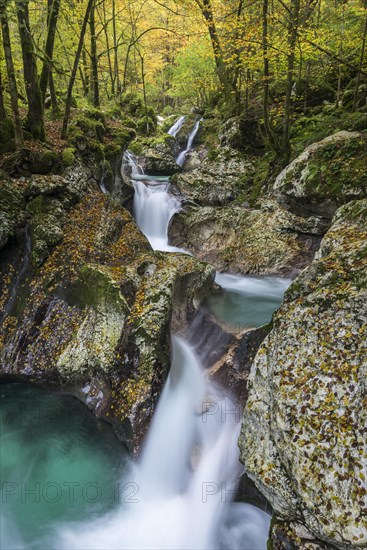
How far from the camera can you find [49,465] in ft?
17.6

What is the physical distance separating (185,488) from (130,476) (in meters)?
0.90

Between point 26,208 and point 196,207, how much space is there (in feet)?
20.3

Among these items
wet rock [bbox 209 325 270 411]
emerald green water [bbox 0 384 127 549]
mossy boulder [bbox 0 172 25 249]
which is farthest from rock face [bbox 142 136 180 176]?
emerald green water [bbox 0 384 127 549]

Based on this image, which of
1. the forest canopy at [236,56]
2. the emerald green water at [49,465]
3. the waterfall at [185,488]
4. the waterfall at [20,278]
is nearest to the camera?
the waterfall at [185,488]

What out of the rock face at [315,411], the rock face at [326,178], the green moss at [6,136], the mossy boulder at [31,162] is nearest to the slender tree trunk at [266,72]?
the rock face at [326,178]

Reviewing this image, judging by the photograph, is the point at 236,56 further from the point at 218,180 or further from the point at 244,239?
the point at 244,239

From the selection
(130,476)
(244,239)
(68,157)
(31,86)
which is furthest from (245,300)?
(31,86)

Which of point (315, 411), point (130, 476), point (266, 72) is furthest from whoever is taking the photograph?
point (266, 72)

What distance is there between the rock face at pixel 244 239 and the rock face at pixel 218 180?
2.65ft

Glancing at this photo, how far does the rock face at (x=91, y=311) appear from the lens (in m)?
5.88

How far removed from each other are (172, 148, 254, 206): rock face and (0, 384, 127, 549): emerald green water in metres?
8.69

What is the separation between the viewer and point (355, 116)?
9453mm

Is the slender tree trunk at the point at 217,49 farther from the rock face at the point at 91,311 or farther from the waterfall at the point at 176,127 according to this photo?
the rock face at the point at 91,311

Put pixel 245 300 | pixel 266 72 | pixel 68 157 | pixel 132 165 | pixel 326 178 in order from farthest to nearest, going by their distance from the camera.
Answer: pixel 132 165 → pixel 266 72 → pixel 68 157 → pixel 245 300 → pixel 326 178
